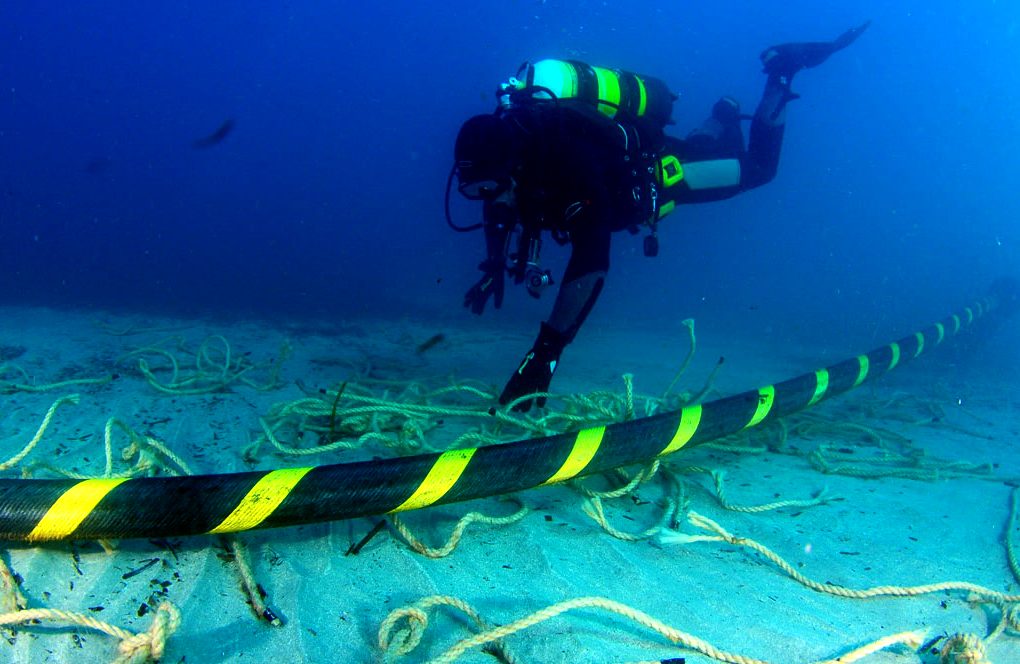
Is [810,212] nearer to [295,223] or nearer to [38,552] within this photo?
[295,223]

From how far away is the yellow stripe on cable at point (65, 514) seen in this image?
1.34 metres

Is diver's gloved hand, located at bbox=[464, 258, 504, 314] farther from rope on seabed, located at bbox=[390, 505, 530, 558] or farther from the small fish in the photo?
the small fish

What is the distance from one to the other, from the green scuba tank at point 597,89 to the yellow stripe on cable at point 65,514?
3.54m

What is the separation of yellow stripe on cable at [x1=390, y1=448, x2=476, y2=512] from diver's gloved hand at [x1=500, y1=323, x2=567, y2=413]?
1563mm

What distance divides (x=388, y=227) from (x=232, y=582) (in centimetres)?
3866

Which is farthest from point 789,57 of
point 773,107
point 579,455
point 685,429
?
point 579,455

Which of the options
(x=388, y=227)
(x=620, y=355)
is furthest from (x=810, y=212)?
(x=620, y=355)

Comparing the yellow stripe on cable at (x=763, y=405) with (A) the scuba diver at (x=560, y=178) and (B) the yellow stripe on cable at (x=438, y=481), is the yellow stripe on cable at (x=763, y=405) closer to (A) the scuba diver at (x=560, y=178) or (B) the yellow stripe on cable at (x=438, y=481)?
(A) the scuba diver at (x=560, y=178)

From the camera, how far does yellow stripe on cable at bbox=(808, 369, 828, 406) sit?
3218 mm

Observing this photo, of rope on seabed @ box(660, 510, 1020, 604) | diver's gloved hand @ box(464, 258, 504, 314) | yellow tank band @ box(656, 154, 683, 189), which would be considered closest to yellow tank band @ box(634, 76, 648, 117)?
yellow tank band @ box(656, 154, 683, 189)

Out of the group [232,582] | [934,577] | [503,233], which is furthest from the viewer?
[503,233]

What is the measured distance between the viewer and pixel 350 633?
1.33 m

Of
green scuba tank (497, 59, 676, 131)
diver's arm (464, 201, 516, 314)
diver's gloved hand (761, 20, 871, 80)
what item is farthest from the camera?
diver's gloved hand (761, 20, 871, 80)

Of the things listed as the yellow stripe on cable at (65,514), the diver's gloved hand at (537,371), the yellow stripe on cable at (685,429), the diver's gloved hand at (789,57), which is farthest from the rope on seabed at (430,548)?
the diver's gloved hand at (789,57)
